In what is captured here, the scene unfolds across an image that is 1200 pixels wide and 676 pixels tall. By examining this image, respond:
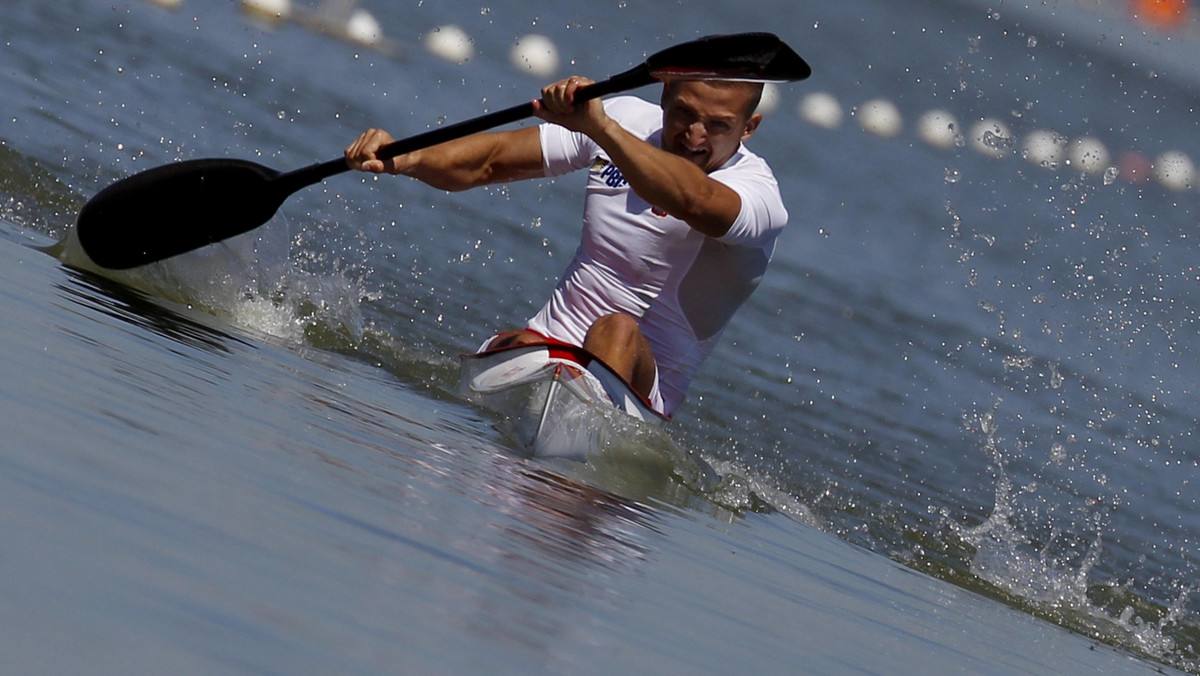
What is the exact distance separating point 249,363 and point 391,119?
936cm

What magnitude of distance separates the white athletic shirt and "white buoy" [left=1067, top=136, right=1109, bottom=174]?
2681 centimetres

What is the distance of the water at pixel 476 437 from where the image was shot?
2607mm

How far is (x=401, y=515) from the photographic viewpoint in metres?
3.34

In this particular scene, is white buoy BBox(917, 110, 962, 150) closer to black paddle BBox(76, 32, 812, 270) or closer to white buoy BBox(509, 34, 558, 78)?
white buoy BBox(509, 34, 558, 78)

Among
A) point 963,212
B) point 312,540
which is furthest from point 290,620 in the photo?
point 963,212

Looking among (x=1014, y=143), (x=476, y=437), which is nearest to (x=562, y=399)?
(x=476, y=437)

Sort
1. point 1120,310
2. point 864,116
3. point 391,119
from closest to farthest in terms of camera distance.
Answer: point 391,119
point 1120,310
point 864,116

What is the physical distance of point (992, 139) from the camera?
1154 inches

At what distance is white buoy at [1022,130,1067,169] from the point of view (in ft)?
97.1

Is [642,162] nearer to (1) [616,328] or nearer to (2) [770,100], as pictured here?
(1) [616,328]

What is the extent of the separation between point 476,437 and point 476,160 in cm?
108

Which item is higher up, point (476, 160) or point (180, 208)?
point (476, 160)

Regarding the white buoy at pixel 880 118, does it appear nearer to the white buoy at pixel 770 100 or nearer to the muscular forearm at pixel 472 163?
the white buoy at pixel 770 100

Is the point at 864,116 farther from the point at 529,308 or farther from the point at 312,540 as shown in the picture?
the point at 312,540
